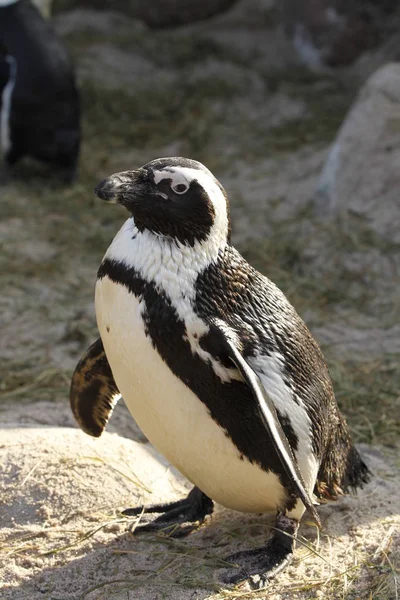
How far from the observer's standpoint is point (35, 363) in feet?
14.4

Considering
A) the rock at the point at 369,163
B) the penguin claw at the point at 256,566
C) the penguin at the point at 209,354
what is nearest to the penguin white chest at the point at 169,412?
the penguin at the point at 209,354

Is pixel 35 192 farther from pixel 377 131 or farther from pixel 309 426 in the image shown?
pixel 309 426

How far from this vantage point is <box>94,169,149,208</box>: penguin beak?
2.45m

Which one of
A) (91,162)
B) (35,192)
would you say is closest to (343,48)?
(91,162)

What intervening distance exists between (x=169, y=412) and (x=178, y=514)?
574mm

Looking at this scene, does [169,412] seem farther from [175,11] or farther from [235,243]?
[175,11]

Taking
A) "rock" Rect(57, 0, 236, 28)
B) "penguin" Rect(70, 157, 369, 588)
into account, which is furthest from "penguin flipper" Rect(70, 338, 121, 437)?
"rock" Rect(57, 0, 236, 28)

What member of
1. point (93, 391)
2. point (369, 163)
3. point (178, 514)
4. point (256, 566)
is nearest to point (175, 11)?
point (369, 163)

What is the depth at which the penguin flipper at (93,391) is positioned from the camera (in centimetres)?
295

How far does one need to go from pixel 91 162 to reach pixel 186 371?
4.83 m

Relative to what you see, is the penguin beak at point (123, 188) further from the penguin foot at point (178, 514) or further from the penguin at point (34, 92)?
the penguin at point (34, 92)

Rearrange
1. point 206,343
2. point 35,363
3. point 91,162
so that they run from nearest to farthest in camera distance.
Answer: point 206,343 → point 35,363 → point 91,162

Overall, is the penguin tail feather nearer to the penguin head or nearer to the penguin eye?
the penguin head

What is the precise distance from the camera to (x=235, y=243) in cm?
579
